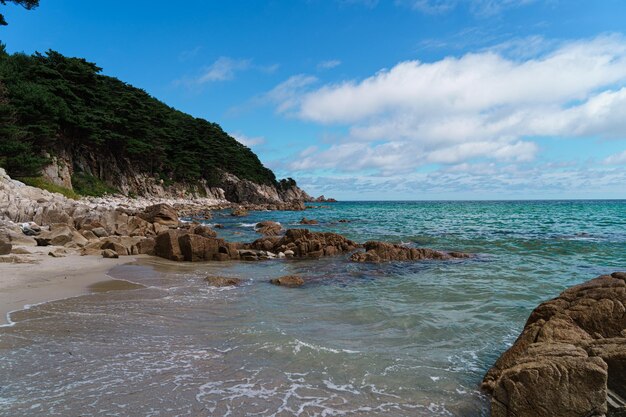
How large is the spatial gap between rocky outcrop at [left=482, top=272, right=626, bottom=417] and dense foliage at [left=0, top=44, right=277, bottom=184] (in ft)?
107

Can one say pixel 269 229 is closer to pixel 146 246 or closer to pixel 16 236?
pixel 146 246

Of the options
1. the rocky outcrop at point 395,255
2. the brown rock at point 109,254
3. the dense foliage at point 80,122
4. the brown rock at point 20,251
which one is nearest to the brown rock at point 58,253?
the brown rock at point 20,251

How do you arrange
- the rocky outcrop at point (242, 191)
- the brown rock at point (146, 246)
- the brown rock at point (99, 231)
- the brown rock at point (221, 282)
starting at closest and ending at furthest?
the brown rock at point (221, 282) < the brown rock at point (146, 246) < the brown rock at point (99, 231) < the rocky outcrop at point (242, 191)

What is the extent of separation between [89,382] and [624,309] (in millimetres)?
6493

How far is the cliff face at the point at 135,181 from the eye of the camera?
3956cm

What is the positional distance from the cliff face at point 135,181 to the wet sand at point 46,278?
88.8 ft

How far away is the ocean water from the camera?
4.27 meters

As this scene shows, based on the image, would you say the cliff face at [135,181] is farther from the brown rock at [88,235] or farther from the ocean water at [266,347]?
the ocean water at [266,347]

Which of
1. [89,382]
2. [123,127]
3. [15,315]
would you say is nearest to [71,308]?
[15,315]

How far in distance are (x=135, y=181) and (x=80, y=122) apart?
644 inches

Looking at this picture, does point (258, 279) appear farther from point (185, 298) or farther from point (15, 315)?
point (15, 315)

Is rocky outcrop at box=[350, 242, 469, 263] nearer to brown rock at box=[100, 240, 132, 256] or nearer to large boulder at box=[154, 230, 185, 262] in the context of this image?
large boulder at box=[154, 230, 185, 262]

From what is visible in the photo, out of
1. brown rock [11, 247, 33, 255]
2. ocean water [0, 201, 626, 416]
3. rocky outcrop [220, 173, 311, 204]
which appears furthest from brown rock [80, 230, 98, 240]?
rocky outcrop [220, 173, 311, 204]

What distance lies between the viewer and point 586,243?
2009 cm
